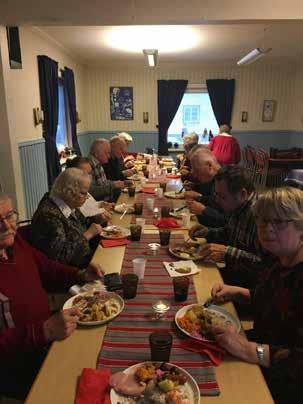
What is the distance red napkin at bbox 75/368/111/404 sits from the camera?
2.87ft

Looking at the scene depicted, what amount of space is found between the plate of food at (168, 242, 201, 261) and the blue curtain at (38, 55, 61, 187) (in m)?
3.32

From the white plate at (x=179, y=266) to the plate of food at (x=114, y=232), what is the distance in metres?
0.47

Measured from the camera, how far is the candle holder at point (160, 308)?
1249 mm

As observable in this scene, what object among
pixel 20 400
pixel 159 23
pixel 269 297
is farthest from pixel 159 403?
pixel 159 23

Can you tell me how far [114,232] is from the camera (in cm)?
213

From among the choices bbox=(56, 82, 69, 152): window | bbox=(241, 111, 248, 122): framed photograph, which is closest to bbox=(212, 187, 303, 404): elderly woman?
bbox=(56, 82, 69, 152): window

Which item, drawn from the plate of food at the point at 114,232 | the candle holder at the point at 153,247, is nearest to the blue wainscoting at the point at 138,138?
the plate of food at the point at 114,232

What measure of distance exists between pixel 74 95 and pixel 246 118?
12.7ft

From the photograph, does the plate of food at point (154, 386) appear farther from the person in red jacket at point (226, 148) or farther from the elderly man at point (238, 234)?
the person in red jacket at point (226, 148)

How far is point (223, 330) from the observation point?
107 centimetres

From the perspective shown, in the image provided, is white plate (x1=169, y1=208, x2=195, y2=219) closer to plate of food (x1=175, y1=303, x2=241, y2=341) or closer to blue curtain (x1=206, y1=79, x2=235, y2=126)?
plate of food (x1=175, y1=303, x2=241, y2=341)

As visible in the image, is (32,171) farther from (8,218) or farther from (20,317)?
(20,317)

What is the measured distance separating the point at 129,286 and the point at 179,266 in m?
0.38

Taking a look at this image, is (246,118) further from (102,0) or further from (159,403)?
(159,403)
